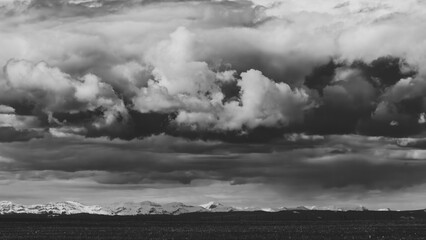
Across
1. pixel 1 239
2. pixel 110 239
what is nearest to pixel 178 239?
pixel 110 239

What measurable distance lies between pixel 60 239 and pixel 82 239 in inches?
148

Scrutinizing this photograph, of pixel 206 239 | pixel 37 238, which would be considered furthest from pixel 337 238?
pixel 37 238

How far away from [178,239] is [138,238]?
7.76m

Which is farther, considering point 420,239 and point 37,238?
point 37,238

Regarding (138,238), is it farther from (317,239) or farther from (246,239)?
(317,239)

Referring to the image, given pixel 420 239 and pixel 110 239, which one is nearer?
pixel 420 239

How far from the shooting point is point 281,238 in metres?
113

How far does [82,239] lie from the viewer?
114m

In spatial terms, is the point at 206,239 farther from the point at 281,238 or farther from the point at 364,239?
the point at 364,239

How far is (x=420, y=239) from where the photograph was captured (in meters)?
106

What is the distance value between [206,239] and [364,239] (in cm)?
2499

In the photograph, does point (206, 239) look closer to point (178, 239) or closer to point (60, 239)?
point (178, 239)

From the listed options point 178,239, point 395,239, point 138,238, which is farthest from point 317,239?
point 138,238

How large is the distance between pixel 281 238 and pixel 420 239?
71.3 feet
